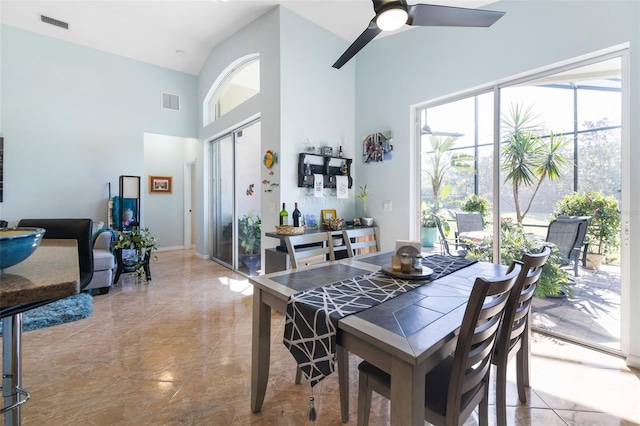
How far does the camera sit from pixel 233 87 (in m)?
4.73

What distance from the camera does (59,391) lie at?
1.82 meters

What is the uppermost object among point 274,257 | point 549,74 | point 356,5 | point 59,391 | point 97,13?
point 97,13

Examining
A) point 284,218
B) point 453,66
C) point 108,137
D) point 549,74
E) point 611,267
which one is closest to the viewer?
point 611,267

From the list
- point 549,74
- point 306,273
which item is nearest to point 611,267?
point 549,74

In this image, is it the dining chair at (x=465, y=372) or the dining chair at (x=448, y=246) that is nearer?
the dining chair at (x=465, y=372)

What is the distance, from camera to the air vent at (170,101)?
5.38m

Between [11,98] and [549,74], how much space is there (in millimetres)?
6720

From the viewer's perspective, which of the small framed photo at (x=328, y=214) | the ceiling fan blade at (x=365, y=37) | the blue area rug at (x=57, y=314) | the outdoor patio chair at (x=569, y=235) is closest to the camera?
the ceiling fan blade at (x=365, y=37)

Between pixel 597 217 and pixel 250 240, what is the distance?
3.90 metres

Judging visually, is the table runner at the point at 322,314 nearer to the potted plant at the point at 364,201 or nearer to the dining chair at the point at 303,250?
the dining chair at the point at 303,250

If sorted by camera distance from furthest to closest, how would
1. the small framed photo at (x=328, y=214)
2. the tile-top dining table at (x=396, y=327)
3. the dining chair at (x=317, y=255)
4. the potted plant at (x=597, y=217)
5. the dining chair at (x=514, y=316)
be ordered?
1. the small framed photo at (x=328, y=214)
2. the potted plant at (x=597, y=217)
3. the dining chair at (x=317, y=255)
4. the dining chair at (x=514, y=316)
5. the tile-top dining table at (x=396, y=327)

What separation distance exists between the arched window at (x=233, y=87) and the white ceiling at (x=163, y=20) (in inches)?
18.7

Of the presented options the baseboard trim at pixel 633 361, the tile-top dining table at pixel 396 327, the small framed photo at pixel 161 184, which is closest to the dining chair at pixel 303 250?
the tile-top dining table at pixel 396 327

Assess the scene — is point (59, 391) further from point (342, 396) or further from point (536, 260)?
point (536, 260)
